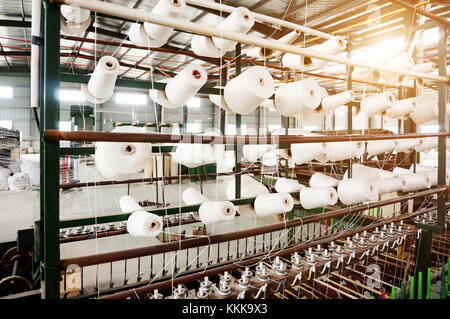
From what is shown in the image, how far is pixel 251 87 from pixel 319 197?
2.57 feet

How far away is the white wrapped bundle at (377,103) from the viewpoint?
1.79 m

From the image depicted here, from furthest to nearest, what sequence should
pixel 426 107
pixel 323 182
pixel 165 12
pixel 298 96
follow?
pixel 426 107
pixel 323 182
pixel 298 96
pixel 165 12

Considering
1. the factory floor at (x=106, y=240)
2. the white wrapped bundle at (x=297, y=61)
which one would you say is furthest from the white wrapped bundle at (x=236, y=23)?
the factory floor at (x=106, y=240)

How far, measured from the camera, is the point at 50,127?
0.79 m

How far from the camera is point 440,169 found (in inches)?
87.0

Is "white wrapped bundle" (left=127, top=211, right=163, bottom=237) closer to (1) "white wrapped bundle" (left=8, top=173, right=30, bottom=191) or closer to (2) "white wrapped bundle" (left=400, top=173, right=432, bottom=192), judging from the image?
(2) "white wrapped bundle" (left=400, top=173, right=432, bottom=192)

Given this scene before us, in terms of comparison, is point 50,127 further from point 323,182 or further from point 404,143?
point 404,143

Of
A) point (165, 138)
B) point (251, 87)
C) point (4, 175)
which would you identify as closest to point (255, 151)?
point (251, 87)

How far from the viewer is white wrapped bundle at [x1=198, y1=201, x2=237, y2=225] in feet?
3.96

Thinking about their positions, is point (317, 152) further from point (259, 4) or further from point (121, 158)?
point (259, 4)

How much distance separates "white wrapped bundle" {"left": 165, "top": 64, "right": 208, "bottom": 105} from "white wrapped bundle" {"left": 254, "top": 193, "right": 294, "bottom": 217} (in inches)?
25.8

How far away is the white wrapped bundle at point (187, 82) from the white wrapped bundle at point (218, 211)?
52 cm

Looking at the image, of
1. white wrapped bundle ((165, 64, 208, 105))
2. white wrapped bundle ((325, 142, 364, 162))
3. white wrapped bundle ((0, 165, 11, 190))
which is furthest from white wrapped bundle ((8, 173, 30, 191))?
white wrapped bundle ((325, 142, 364, 162))
